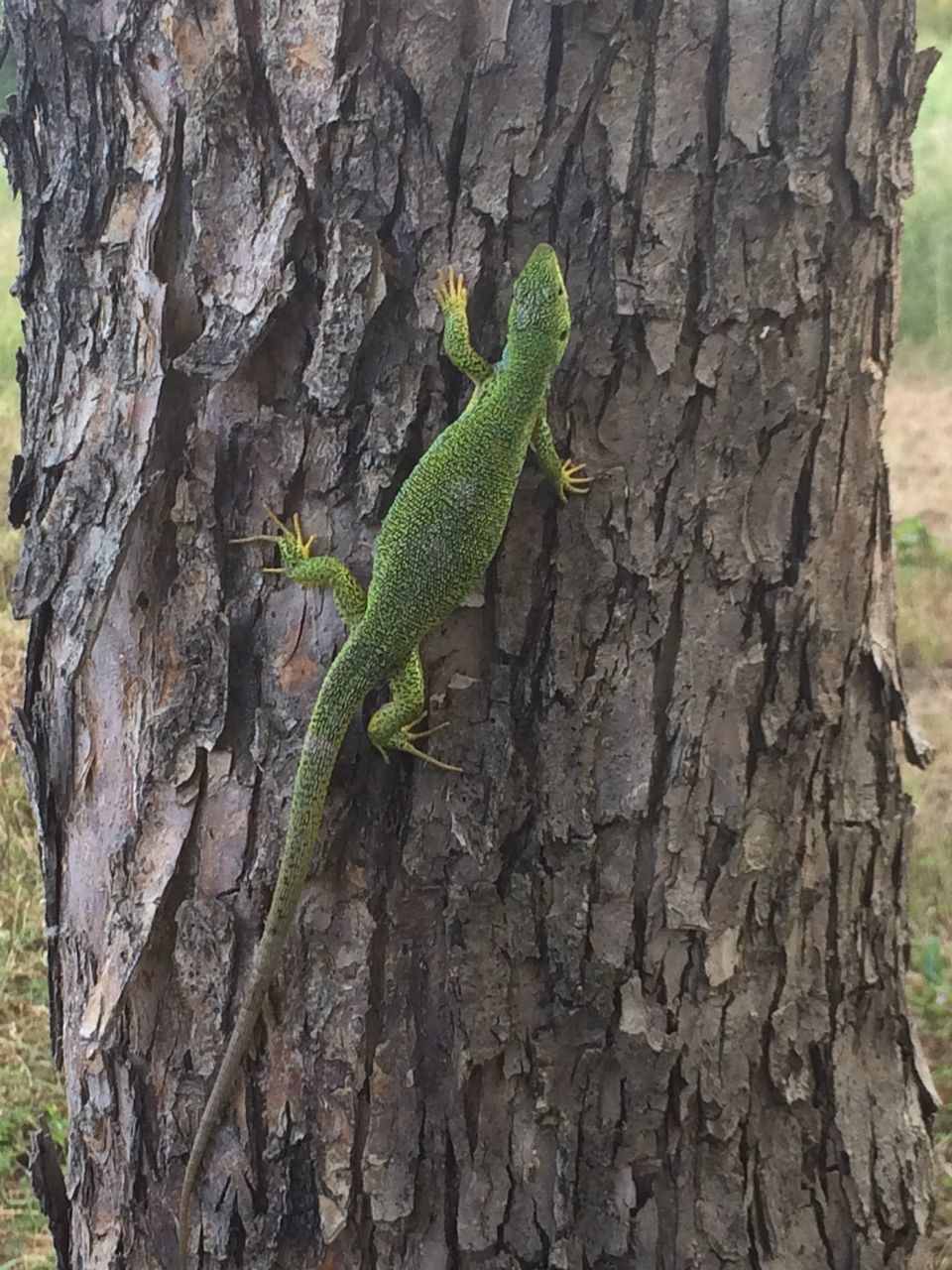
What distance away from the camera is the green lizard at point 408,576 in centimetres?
150

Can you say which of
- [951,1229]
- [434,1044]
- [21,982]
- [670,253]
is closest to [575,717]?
[434,1044]

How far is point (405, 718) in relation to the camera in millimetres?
1541

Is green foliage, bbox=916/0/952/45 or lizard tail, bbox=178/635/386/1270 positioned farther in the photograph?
green foliage, bbox=916/0/952/45

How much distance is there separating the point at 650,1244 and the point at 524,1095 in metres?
0.33

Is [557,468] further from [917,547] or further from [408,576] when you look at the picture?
[917,547]

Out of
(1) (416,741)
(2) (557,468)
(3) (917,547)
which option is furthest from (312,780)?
(3) (917,547)

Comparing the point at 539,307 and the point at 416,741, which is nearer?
the point at 539,307

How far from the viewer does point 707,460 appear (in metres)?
1.48

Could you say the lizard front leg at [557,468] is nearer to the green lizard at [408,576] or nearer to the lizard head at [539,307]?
the green lizard at [408,576]

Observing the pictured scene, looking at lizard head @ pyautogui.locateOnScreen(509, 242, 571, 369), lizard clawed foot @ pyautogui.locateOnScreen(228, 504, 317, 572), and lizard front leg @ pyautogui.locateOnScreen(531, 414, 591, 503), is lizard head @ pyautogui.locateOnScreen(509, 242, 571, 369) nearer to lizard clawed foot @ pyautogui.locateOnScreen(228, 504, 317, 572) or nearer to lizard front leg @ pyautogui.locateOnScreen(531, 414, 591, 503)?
lizard front leg @ pyautogui.locateOnScreen(531, 414, 591, 503)

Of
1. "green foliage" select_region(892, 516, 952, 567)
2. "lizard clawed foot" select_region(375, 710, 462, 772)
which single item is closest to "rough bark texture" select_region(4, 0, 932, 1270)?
"lizard clawed foot" select_region(375, 710, 462, 772)

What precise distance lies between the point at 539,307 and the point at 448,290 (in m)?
0.13

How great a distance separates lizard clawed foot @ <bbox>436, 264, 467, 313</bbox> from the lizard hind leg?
0.49 meters

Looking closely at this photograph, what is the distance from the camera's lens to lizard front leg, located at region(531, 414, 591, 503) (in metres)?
1.48
